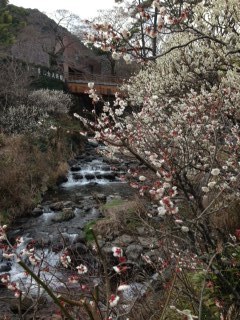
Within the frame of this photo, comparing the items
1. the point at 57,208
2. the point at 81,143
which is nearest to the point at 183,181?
the point at 57,208

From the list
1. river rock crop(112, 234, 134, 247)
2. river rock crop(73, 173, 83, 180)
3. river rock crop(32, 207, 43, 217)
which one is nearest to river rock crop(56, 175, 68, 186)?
river rock crop(73, 173, 83, 180)

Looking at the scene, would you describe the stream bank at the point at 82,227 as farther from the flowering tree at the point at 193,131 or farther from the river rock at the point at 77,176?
the flowering tree at the point at 193,131

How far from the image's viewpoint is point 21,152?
14695 mm

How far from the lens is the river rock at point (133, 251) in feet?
25.0

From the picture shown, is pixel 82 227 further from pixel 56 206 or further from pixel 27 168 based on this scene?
pixel 27 168

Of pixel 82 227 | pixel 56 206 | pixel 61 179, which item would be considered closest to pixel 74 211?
pixel 56 206

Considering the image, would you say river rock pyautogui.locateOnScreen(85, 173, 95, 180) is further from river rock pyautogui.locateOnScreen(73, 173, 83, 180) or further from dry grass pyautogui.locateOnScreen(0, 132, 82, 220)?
dry grass pyautogui.locateOnScreen(0, 132, 82, 220)

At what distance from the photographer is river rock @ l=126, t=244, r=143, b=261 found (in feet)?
25.0

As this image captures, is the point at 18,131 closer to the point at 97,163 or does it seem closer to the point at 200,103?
the point at 97,163

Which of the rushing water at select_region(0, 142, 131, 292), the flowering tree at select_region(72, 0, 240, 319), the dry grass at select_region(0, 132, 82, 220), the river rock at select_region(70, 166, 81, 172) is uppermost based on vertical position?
the flowering tree at select_region(72, 0, 240, 319)

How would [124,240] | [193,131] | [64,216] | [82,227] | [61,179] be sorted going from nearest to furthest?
[193,131], [124,240], [82,227], [64,216], [61,179]

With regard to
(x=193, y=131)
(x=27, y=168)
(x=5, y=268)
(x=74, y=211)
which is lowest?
(x=5, y=268)

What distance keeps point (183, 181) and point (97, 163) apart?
15.2 metres

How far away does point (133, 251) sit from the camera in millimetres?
7789
